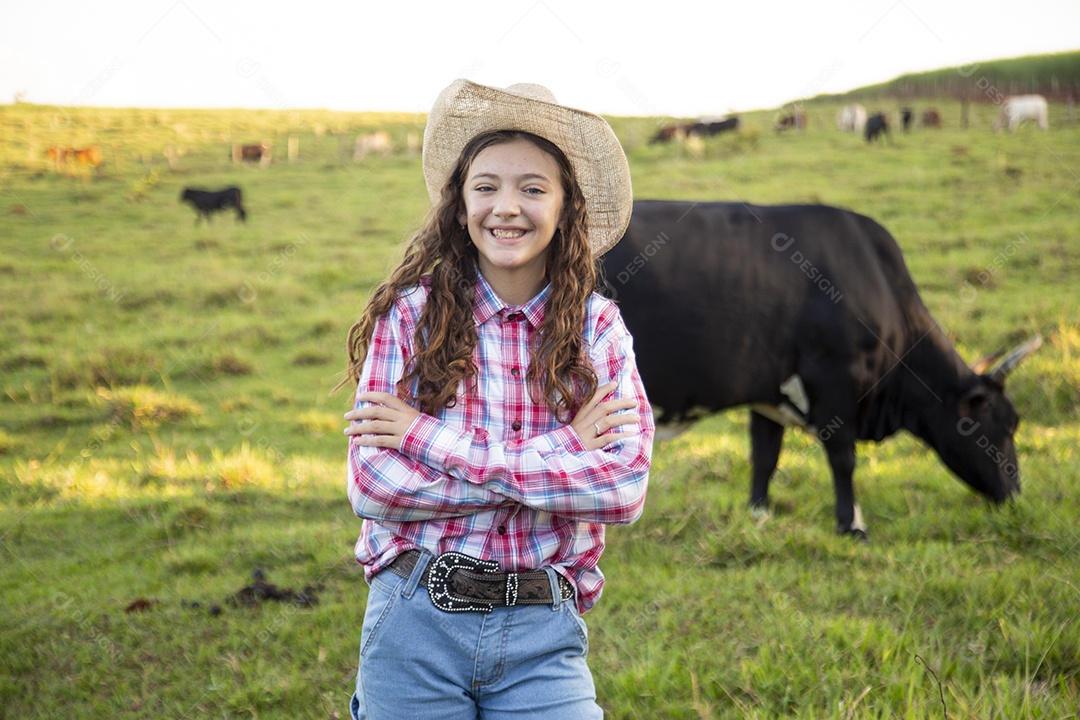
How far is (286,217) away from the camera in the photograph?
16531 millimetres

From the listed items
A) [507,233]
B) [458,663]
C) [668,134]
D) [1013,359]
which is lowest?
[458,663]

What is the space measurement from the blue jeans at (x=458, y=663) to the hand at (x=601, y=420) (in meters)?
0.39

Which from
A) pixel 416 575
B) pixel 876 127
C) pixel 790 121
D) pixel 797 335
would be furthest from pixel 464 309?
pixel 790 121

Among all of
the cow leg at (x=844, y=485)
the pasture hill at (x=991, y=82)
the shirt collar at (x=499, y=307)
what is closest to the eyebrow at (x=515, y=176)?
the shirt collar at (x=499, y=307)

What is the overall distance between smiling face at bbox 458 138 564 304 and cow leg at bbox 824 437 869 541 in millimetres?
3303

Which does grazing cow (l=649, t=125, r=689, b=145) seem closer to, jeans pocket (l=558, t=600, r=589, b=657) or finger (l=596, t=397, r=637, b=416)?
finger (l=596, t=397, r=637, b=416)

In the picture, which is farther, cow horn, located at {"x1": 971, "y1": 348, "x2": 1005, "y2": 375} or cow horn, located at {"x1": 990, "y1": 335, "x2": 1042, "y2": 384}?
cow horn, located at {"x1": 971, "y1": 348, "x2": 1005, "y2": 375}

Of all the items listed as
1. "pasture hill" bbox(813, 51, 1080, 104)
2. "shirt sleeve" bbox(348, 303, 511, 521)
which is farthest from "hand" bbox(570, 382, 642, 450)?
"pasture hill" bbox(813, 51, 1080, 104)

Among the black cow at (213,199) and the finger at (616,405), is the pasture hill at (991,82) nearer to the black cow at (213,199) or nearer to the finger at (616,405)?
the black cow at (213,199)

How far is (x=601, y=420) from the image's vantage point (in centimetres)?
196

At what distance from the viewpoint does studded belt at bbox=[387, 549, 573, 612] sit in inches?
71.7

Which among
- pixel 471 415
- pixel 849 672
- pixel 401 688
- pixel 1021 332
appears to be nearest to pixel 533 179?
pixel 471 415

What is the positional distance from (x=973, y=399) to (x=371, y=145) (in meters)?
22.6

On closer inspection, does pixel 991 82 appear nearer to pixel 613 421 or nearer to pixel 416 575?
pixel 613 421
